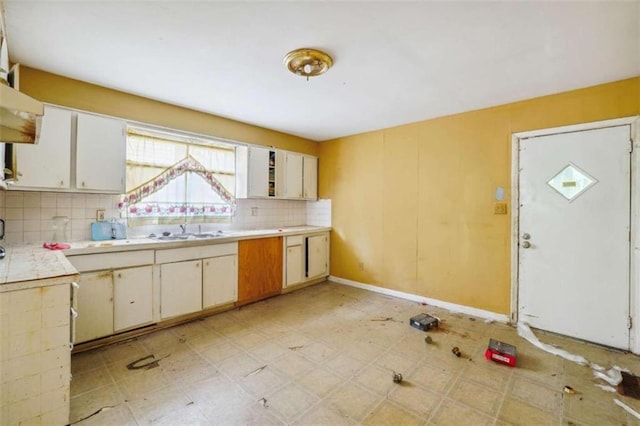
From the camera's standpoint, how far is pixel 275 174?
14.2 feet

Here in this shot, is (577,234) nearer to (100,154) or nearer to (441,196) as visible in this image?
(441,196)

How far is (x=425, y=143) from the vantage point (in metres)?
3.71

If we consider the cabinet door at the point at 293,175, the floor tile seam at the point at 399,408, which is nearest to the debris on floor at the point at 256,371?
the floor tile seam at the point at 399,408

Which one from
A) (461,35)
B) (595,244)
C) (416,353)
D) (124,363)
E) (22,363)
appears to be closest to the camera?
(22,363)

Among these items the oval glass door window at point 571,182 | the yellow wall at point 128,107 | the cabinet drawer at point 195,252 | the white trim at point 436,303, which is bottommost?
the white trim at point 436,303

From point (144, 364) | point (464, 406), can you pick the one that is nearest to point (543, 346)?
point (464, 406)

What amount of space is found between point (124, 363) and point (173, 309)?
2.28 ft

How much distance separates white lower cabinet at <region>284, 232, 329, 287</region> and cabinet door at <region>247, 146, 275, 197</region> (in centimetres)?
84

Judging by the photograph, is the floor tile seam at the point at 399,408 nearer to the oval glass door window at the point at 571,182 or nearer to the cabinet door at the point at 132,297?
the cabinet door at the point at 132,297

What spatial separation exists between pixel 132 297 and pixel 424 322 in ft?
9.79

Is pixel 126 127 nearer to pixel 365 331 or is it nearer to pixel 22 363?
pixel 22 363

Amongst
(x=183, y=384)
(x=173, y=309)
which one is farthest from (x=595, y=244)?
(x=173, y=309)

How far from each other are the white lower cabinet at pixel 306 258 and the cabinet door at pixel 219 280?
827 millimetres

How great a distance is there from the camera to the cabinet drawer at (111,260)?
2.33m
